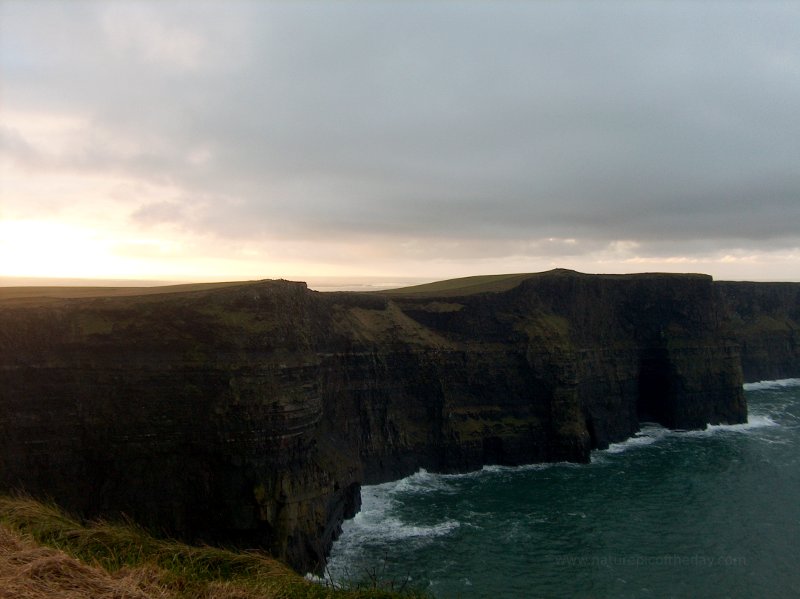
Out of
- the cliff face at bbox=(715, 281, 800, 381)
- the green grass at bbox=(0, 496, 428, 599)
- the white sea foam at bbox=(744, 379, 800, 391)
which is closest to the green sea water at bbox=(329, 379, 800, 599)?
the green grass at bbox=(0, 496, 428, 599)

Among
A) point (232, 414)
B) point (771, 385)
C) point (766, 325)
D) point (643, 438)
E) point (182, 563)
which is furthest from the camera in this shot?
point (766, 325)

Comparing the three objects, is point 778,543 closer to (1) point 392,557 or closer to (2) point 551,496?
(2) point 551,496

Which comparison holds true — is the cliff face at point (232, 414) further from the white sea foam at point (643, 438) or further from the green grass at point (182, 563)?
the green grass at point (182, 563)

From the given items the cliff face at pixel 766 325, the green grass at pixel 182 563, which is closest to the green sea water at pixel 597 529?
the green grass at pixel 182 563

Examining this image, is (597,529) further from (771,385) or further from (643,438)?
(771,385)

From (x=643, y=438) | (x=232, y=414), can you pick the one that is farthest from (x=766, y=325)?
(x=232, y=414)

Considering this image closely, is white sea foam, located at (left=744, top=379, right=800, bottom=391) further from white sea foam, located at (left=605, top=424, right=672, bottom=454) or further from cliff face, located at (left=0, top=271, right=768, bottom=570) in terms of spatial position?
cliff face, located at (left=0, top=271, right=768, bottom=570)
